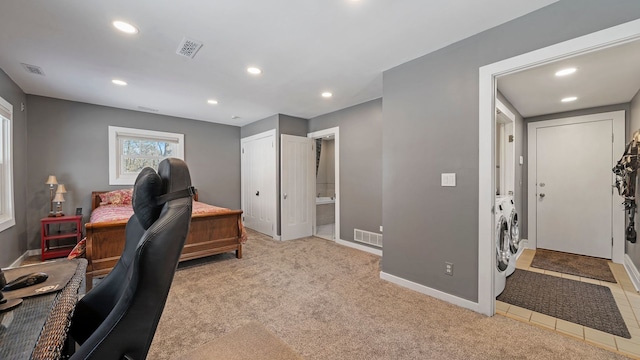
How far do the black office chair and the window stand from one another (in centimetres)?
465

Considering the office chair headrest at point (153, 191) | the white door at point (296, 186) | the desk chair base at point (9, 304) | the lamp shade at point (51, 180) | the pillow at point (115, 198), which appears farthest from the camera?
the white door at point (296, 186)

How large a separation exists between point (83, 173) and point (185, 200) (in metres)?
4.95

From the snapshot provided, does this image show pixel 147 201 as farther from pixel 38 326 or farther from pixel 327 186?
pixel 327 186

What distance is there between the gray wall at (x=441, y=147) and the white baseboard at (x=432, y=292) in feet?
0.15

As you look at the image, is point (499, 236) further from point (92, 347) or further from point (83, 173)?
point (83, 173)

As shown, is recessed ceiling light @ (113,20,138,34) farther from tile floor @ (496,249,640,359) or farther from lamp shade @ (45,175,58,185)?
tile floor @ (496,249,640,359)

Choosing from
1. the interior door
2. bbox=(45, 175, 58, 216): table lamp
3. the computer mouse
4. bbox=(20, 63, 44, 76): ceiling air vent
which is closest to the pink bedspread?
bbox=(45, 175, 58, 216): table lamp

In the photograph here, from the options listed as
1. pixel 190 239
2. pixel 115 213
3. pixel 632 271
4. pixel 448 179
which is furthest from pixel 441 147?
pixel 115 213

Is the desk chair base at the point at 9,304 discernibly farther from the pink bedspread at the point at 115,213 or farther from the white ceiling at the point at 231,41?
the pink bedspread at the point at 115,213

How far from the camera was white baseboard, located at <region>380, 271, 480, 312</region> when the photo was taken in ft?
7.46

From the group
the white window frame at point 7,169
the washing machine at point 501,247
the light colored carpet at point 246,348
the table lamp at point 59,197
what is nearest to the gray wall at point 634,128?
the washing machine at point 501,247

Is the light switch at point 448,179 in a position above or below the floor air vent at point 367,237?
Answer: above

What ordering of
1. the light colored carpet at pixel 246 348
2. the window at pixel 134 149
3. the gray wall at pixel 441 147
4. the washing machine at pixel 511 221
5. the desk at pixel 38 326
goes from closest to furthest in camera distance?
1. the desk at pixel 38 326
2. the light colored carpet at pixel 246 348
3. the gray wall at pixel 441 147
4. the washing machine at pixel 511 221
5. the window at pixel 134 149

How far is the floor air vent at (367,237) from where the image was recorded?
3914 millimetres
